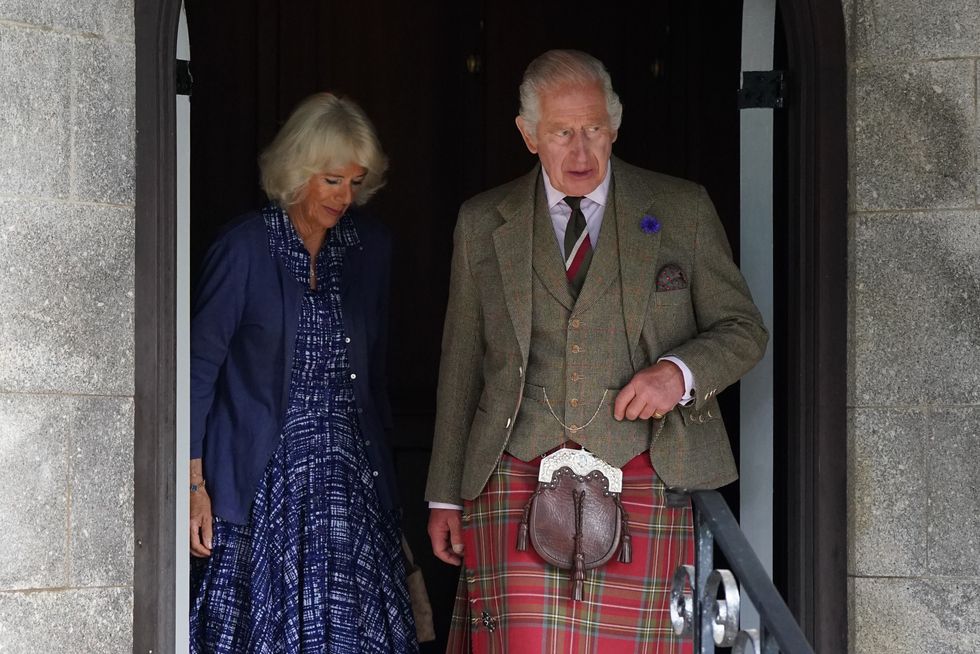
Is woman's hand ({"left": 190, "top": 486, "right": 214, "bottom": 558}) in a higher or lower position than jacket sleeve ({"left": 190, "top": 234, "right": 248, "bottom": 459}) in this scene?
lower

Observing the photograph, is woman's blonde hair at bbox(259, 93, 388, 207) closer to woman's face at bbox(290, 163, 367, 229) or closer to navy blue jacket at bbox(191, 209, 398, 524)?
woman's face at bbox(290, 163, 367, 229)

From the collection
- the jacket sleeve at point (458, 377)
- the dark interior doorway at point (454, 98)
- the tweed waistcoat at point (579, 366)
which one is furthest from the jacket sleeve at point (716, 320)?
the dark interior doorway at point (454, 98)

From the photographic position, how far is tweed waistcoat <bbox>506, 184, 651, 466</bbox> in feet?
11.1

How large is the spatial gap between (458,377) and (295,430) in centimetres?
54

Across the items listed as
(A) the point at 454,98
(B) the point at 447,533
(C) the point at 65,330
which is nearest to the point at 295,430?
(B) the point at 447,533

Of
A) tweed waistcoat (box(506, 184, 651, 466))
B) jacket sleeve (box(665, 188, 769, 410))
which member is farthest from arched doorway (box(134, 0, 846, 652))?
tweed waistcoat (box(506, 184, 651, 466))

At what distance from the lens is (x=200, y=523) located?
12.8 ft

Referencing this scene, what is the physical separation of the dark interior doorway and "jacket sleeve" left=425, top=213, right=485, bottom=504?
1436 millimetres

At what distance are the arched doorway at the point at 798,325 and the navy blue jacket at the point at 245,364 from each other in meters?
0.35

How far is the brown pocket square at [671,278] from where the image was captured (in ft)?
11.4

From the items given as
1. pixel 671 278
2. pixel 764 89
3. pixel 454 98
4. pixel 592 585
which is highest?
pixel 454 98

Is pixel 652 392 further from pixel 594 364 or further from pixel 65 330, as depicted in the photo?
pixel 65 330

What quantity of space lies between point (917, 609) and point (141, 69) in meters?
2.13

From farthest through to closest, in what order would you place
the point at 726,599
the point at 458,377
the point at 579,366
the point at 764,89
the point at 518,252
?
the point at 764,89 < the point at 458,377 < the point at 518,252 < the point at 579,366 < the point at 726,599
